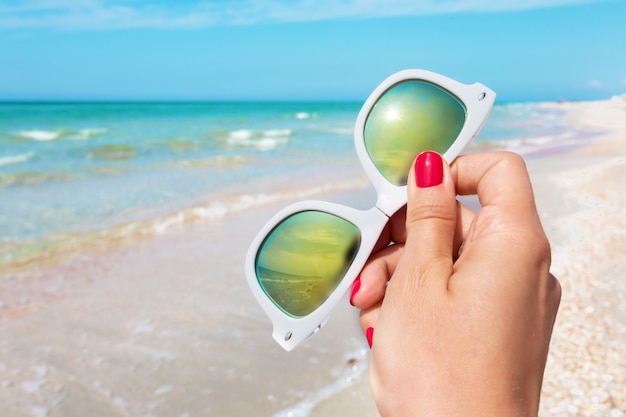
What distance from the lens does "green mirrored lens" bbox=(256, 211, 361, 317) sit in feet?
5.47

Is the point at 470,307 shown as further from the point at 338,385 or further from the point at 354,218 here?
the point at 338,385

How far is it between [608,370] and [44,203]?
5820mm

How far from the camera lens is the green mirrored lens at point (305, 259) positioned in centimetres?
167

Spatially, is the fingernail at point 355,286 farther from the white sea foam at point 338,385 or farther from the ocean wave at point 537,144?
the ocean wave at point 537,144

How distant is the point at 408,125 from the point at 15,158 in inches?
429

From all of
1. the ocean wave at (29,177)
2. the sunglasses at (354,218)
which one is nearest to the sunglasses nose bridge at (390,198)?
the sunglasses at (354,218)

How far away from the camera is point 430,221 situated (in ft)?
4.50

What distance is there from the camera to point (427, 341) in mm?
1138

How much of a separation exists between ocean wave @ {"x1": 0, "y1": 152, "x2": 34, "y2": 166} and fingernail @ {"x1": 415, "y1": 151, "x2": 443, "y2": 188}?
33.6ft

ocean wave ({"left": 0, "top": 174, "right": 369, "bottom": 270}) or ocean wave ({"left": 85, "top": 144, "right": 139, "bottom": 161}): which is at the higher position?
ocean wave ({"left": 0, "top": 174, "right": 369, "bottom": 270})

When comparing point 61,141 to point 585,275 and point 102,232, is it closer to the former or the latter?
point 102,232

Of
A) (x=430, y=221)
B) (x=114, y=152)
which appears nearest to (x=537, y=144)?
(x=114, y=152)

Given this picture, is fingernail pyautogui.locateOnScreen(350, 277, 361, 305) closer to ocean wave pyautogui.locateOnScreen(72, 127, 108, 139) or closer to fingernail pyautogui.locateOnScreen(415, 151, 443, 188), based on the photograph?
fingernail pyautogui.locateOnScreen(415, 151, 443, 188)

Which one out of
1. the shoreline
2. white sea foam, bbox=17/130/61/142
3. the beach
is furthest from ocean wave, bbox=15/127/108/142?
the shoreline
